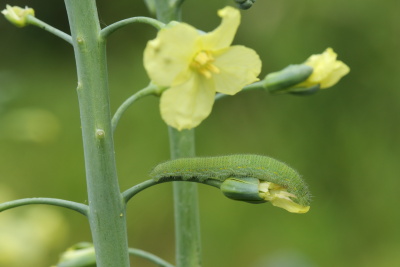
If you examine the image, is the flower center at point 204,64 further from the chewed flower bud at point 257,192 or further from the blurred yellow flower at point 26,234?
the blurred yellow flower at point 26,234

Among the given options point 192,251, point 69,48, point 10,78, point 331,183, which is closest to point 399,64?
point 331,183

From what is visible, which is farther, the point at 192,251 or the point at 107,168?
the point at 192,251

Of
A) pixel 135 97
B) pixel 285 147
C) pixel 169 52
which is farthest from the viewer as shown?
pixel 285 147

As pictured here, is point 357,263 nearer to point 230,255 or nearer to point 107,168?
point 230,255

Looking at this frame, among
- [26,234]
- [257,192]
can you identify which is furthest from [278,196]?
[26,234]

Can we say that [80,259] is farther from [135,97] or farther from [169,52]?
[169,52]

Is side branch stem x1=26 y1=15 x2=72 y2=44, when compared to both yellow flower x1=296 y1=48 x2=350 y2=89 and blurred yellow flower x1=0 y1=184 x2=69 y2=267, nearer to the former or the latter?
yellow flower x1=296 y1=48 x2=350 y2=89

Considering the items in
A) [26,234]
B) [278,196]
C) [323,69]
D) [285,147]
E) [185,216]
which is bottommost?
[278,196]
